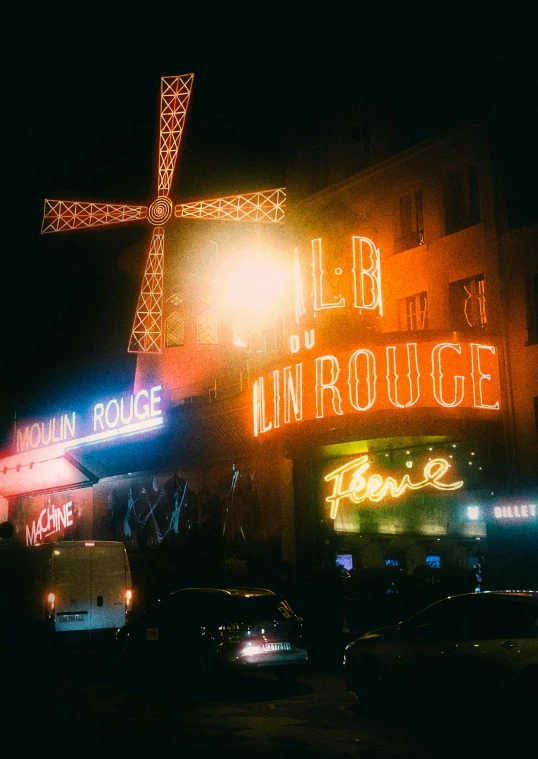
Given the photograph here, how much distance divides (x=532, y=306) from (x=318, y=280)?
185 inches

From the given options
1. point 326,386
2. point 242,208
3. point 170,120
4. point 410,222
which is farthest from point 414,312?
point 170,120

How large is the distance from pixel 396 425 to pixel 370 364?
143 cm

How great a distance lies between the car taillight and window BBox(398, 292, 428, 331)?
9874 millimetres

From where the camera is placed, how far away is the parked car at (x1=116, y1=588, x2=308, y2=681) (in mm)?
12570

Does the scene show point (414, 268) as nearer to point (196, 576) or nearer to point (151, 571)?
point (196, 576)

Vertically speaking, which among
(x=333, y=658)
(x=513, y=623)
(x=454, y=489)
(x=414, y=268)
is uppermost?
(x=414, y=268)

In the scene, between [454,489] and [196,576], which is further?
[196,576]

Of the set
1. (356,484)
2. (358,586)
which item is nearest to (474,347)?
(356,484)

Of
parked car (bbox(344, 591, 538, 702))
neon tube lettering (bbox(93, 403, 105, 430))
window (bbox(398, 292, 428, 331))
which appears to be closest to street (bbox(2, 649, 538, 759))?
parked car (bbox(344, 591, 538, 702))

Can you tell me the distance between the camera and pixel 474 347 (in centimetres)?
1745

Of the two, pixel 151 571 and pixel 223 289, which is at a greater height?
pixel 223 289

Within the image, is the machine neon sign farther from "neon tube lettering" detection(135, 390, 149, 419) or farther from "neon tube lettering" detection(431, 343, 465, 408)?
"neon tube lettering" detection(135, 390, 149, 419)

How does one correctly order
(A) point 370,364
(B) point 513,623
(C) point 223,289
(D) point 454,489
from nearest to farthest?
(B) point 513,623 < (A) point 370,364 < (D) point 454,489 < (C) point 223,289

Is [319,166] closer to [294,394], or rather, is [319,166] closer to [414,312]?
[414,312]
